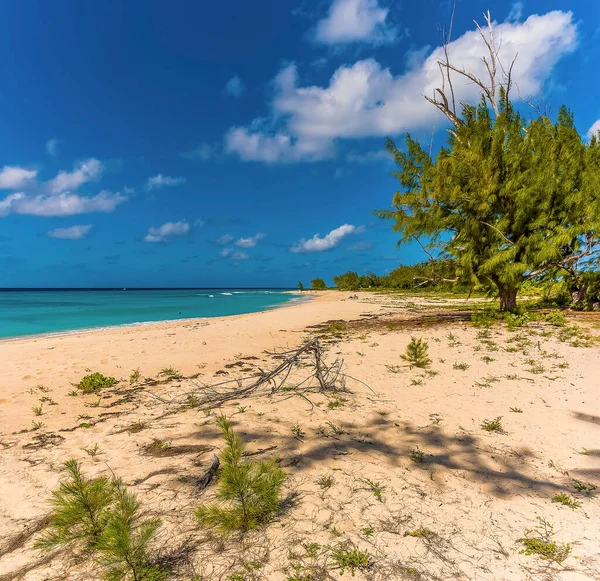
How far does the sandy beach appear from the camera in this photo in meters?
2.51

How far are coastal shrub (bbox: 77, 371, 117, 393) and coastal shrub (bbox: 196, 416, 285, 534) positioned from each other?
525 cm

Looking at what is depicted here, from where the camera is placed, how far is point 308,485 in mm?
3408

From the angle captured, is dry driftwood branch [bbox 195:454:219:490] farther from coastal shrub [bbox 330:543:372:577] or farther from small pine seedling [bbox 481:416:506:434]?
small pine seedling [bbox 481:416:506:434]

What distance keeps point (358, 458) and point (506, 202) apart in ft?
46.0

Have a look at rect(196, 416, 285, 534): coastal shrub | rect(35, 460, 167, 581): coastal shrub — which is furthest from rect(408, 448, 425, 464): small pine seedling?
rect(35, 460, 167, 581): coastal shrub

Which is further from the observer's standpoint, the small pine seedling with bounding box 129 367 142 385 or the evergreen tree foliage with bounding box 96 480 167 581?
the small pine seedling with bounding box 129 367 142 385

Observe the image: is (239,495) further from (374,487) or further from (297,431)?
(297,431)

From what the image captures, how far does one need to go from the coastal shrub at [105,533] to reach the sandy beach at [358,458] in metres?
0.16

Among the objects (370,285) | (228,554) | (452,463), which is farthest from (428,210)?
(370,285)

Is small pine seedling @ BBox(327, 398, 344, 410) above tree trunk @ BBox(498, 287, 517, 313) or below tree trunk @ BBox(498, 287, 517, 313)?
below

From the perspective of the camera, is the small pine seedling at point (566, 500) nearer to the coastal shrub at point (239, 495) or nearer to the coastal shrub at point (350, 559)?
the coastal shrub at point (350, 559)

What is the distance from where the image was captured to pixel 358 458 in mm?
3977

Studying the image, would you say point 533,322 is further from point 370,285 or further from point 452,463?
point 370,285

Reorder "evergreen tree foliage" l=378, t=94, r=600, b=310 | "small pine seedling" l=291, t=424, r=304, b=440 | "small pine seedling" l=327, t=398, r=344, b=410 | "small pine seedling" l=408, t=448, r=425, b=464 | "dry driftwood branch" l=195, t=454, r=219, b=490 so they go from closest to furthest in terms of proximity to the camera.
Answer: "dry driftwood branch" l=195, t=454, r=219, b=490
"small pine seedling" l=408, t=448, r=425, b=464
"small pine seedling" l=291, t=424, r=304, b=440
"small pine seedling" l=327, t=398, r=344, b=410
"evergreen tree foliage" l=378, t=94, r=600, b=310
